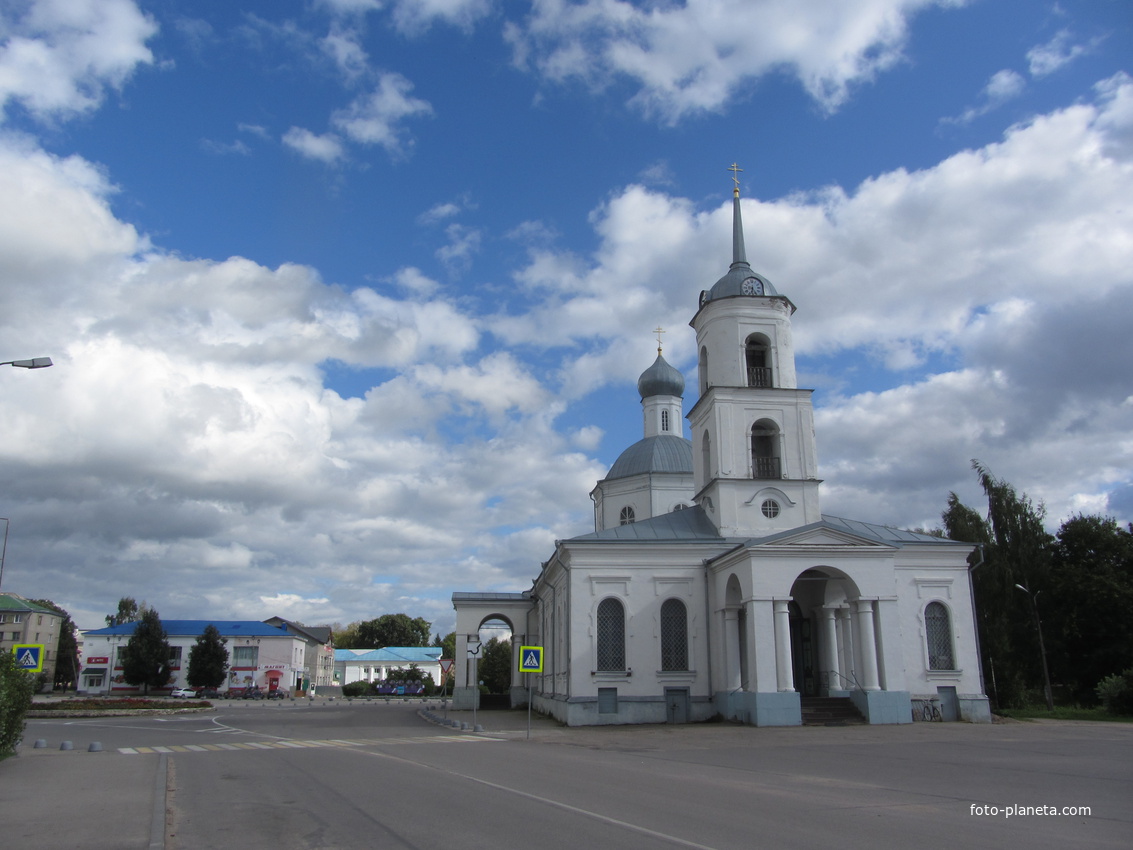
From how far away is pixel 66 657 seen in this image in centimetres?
8894

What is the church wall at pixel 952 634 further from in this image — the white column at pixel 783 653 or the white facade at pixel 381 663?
the white facade at pixel 381 663

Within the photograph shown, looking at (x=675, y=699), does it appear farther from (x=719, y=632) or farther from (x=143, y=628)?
(x=143, y=628)

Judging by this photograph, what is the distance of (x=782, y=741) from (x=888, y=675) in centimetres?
710

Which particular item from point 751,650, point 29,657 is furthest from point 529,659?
point 29,657

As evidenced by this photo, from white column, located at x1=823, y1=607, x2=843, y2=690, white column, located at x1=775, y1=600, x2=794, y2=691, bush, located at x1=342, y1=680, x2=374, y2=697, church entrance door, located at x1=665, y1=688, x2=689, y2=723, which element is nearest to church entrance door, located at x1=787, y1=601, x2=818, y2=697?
white column, located at x1=823, y1=607, x2=843, y2=690

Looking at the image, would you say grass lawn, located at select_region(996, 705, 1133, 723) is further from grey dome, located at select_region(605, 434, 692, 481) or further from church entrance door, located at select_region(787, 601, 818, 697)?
grey dome, located at select_region(605, 434, 692, 481)

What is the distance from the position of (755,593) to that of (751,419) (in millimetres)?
7903

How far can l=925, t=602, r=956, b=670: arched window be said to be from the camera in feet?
96.6

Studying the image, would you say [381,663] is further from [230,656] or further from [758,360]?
[758,360]

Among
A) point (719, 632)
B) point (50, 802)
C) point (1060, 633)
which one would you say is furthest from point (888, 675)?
point (1060, 633)

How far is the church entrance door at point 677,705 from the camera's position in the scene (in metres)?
28.8

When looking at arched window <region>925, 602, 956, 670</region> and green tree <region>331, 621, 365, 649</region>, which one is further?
green tree <region>331, 621, 365, 649</region>

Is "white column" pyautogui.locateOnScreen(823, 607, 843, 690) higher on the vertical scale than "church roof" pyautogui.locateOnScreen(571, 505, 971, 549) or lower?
lower

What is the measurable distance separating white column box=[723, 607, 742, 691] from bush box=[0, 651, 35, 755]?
65.4ft
